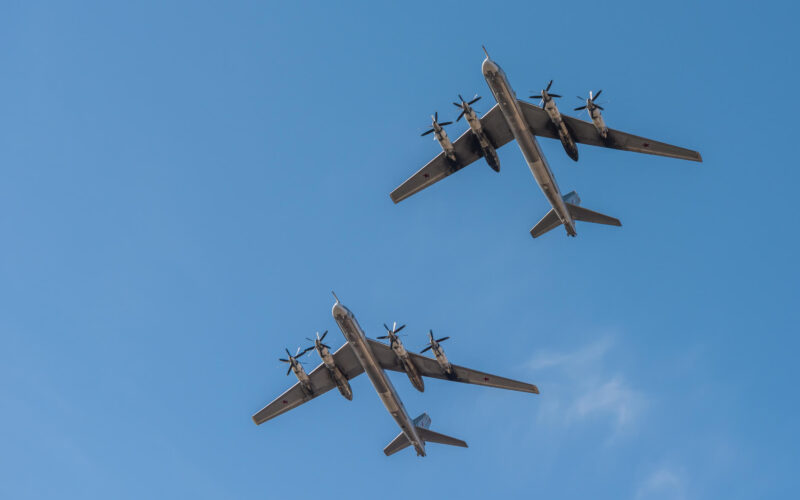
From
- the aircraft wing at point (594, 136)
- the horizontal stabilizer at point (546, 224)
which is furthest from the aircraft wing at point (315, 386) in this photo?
the aircraft wing at point (594, 136)

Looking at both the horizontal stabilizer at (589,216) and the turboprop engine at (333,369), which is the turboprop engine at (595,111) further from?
the turboprop engine at (333,369)

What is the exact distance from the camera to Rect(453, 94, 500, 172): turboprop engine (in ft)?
207

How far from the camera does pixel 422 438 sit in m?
67.4

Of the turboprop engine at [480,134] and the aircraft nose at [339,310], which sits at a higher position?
the turboprop engine at [480,134]

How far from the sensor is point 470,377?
67.8 m

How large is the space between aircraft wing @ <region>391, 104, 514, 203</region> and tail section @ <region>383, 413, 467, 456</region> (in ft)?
56.9

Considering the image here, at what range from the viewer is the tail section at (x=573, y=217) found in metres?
67.2

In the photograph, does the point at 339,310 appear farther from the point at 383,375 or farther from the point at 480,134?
the point at 480,134

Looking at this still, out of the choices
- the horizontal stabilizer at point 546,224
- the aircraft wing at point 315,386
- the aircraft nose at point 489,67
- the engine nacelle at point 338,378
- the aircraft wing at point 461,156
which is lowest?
the engine nacelle at point 338,378

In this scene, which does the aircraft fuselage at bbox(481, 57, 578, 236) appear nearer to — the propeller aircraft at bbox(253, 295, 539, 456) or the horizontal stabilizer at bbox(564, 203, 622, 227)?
the horizontal stabilizer at bbox(564, 203, 622, 227)

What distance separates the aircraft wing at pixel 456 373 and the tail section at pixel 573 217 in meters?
11.7

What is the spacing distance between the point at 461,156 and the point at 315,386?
21676 millimetres

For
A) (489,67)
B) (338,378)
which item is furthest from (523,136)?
(338,378)

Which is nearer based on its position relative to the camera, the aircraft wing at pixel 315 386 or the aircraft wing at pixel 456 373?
the aircraft wing at pixel 456 373
